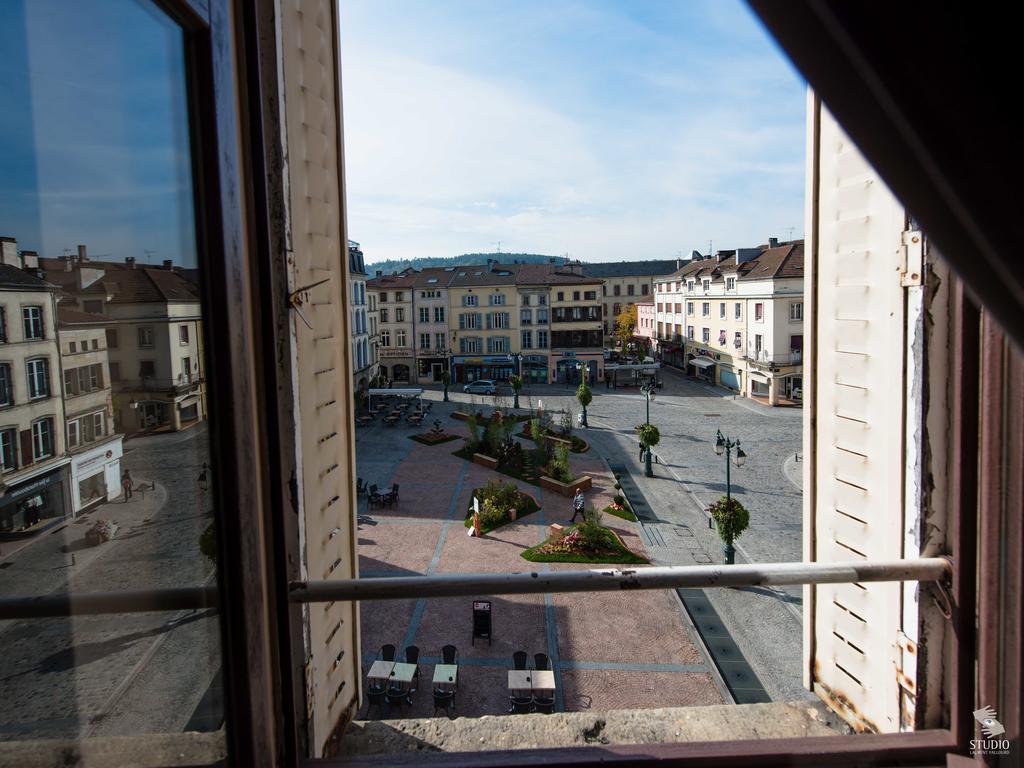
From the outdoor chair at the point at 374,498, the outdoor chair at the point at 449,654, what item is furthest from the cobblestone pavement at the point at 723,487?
the outdoor chair at the point at 374,498

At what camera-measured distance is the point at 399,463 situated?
26453 millimetres

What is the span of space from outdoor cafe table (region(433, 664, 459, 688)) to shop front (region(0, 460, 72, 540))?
9.58 metres

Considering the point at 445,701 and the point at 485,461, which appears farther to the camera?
the point at 485,461

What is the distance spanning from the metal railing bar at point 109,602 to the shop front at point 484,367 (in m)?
46.0

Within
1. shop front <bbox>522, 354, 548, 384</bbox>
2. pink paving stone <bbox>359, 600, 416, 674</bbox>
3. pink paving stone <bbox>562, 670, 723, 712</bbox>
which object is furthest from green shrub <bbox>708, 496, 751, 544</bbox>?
shop front <bbox>522, 354, 548, 384</bbox>

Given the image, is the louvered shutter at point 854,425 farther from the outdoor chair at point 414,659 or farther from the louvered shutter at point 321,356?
the outdoor chair at point 414,659

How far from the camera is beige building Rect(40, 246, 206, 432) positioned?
4.99 ft

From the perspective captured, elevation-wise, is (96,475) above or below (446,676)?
above

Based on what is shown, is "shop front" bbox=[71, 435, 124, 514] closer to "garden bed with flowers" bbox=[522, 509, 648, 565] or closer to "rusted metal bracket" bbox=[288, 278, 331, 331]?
"rusted metal bracket" bbox=[288, 278, 331, 331]

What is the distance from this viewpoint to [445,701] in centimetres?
994

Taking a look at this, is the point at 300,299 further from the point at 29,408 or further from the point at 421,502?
the point at 421,502

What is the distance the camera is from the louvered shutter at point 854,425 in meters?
2.36

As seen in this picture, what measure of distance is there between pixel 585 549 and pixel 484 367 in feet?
107


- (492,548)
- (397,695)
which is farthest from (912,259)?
(492,548)
